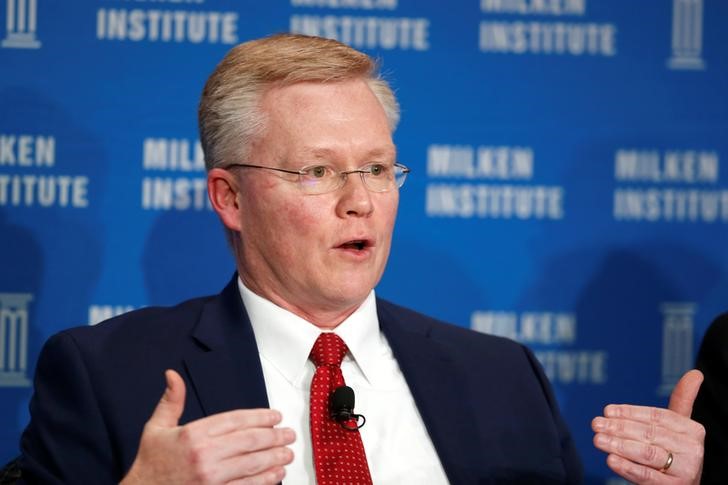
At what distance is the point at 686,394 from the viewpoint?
6.48ft

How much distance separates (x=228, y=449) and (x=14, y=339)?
1279mm

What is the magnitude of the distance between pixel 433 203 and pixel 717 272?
2.83ft

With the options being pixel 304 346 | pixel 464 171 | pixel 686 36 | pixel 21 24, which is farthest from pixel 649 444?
pixel 21 24

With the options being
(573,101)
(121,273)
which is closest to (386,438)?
(121,273)

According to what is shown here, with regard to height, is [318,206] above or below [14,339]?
above

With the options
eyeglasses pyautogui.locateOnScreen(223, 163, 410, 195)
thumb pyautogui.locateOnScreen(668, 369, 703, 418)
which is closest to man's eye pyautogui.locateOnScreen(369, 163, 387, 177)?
eyeglasses pyautogui.locateOnScreen(223, 163, 410, 195)

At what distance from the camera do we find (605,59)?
292cm

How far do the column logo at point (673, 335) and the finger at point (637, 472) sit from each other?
110 cm

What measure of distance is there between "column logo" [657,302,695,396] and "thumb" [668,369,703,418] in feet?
3.26

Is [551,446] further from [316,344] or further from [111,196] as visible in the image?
[111,196]

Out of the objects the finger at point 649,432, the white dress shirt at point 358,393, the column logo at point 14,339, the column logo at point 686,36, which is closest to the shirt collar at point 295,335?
the white dress shirt at point 358,393

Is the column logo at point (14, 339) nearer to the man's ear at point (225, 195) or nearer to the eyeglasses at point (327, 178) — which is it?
the man's ear at point (225, 195)

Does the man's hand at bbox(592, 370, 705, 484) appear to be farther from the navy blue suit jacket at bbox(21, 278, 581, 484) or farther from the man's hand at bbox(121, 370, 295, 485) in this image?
the man's hand at bbox(121, 370, 295, 485)

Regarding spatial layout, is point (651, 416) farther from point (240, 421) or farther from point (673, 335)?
point (673, 335)
